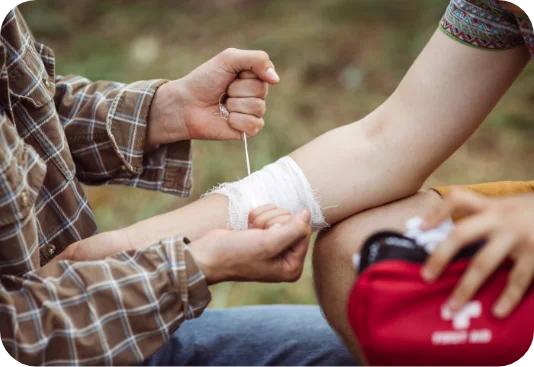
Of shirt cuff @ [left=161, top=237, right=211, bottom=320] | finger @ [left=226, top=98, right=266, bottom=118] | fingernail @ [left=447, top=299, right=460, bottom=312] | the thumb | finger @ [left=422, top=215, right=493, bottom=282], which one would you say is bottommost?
shirt cuff @ [left=161, top=237, right=211, bottom=320]

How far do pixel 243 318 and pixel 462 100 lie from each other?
1.55 ft

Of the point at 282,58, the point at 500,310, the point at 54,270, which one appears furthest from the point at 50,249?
the point at 282,58

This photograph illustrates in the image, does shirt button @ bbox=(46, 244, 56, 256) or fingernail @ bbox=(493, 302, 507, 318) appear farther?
shirt button @ bbox=(46, 244, 56, 256)

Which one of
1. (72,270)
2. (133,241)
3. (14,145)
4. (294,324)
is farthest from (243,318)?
(14,145)

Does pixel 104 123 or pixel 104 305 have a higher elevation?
pixel 104 123

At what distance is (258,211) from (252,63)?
0.78 feet

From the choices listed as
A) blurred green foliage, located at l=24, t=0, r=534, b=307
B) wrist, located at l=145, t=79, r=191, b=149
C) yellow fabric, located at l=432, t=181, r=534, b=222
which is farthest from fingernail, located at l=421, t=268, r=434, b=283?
blurred green foliage, located at l=24, t=0, r=534, b=307

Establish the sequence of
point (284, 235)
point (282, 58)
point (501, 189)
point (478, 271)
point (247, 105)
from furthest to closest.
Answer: point (282, 58)
point (247, 105)
point (501, 189)
point (284, 235)
point (478, 271)

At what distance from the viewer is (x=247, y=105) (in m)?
0.96

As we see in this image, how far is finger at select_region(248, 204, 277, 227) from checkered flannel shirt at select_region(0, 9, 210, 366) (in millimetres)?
110

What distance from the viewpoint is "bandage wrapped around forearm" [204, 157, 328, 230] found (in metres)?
0.89

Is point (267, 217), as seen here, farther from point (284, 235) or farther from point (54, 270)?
point (54, 270)

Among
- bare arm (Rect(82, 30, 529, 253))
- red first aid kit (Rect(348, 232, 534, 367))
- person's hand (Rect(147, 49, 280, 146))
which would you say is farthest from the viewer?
person's hand (Rect(147, 49, 280, 146))

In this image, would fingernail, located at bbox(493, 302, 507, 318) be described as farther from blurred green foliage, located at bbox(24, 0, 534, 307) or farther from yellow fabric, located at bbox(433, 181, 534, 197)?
blurred green foliage, located at bbox(24, 0, 534, 307)
